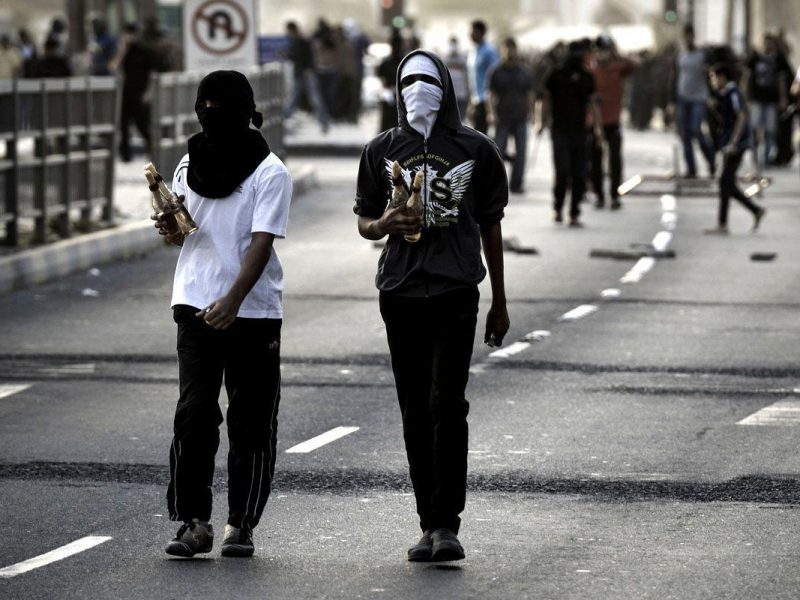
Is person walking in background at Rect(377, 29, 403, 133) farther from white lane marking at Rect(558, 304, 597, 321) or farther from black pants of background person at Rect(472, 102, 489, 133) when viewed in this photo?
white lane marking at Rect(558, 304, 597, 321)

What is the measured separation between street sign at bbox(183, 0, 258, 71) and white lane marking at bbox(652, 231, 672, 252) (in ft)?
15.2

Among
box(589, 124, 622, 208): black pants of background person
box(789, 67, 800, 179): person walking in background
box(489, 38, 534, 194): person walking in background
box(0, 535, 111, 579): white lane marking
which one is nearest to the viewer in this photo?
box(0, 535, 111, 579): white lane marking

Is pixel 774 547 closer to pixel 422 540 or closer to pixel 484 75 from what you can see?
pixel 422 540

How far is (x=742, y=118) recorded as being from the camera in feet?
63.5

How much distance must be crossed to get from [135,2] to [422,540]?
1709 inches

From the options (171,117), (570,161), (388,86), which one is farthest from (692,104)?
(171,117)

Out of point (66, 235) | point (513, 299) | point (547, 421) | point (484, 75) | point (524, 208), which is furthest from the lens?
point (484, 75)

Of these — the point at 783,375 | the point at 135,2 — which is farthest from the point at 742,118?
the point at 135,2

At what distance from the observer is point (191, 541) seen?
6746 millimetres

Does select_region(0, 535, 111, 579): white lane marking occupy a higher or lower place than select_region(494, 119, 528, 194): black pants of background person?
higher

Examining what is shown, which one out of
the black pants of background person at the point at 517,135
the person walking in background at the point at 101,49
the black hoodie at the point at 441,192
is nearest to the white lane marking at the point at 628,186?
the black pants of background person at the point at 517,135

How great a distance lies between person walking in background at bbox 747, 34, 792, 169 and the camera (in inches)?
1175

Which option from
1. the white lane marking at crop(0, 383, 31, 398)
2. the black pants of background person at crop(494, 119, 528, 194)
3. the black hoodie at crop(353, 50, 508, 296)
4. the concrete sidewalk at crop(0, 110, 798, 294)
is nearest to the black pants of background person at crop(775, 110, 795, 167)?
the concrete sidewalk at crop(0, 110, 798, 294)

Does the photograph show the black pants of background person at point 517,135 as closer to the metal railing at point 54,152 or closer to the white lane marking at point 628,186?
the white lane marking at point 628,186
